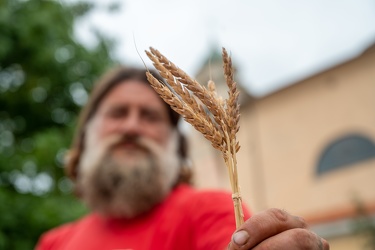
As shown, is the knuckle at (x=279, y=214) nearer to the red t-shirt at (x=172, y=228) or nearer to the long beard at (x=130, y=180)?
the red t-shirt at (x=172, y=228)

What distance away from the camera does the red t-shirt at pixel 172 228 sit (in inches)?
60.4

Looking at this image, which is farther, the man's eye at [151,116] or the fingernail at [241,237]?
the man's eye at [151,116]

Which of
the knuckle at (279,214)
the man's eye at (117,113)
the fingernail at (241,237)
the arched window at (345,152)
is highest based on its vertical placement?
the man's eye at (117,113)

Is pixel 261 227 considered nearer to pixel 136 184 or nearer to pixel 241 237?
pixel 241 237

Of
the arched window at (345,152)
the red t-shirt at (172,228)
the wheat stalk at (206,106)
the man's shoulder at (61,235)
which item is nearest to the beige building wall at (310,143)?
the arched window at (345,152)

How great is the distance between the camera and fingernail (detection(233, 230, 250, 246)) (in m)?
0.82

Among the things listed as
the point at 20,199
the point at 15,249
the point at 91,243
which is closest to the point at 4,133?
the point at 20,199

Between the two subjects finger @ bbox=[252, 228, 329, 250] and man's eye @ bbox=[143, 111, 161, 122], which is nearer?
finger @ bbox=[252, 228, 329, 250]

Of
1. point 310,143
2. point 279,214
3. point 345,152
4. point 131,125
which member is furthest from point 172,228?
point 310,143

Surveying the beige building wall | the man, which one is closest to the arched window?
the beige building wall

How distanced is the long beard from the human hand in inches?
47.0

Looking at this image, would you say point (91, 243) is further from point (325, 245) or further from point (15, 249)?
point (15, 249)

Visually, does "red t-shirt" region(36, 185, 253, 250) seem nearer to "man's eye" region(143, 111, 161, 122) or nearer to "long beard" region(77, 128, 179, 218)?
"long beard" region(77, 128, 179, 218)

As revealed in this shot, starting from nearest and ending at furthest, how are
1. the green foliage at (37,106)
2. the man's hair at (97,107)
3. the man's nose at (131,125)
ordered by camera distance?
the man's nose at (131,125) → the man's hair at (97,107) → the green foliage at (37,106)
